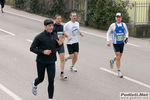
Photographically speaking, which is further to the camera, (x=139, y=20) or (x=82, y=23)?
(x=82, y=23)

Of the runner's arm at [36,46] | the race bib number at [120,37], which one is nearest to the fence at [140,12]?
the race bib number at [120,37]

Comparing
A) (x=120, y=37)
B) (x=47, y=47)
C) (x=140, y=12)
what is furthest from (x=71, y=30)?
(x=140, y=12)

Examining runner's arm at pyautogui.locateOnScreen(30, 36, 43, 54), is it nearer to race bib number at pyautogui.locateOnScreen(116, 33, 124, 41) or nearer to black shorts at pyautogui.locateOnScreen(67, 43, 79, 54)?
black shorts at pyautogui.locateOnScreen(67, 43, 79, 54)

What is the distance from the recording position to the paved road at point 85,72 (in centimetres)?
717

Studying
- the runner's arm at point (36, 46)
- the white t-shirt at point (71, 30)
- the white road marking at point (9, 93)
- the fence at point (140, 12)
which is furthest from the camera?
the fence at point (140, 12)

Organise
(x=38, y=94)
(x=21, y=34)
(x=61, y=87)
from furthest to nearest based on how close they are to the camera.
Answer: (x=21, y=34) → (x=61, y=87) → (x=38, y=94)

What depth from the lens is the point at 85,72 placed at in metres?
8.91

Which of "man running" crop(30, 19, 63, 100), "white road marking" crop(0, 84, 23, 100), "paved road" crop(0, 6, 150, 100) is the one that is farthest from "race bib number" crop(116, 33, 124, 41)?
"white road marking" crop(0, 84, 23, 100)

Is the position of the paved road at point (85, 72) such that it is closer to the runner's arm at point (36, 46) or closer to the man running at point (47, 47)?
the man running at point (47, 47)

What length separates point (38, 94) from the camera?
23.2 ft

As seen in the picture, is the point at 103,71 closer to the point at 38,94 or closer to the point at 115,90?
the point at 115,90

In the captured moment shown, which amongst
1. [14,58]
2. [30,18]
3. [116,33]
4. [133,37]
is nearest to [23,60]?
[14,58]

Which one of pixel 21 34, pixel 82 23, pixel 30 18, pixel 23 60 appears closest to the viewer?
pixel 23 60

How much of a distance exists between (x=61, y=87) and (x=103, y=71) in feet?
6.29
